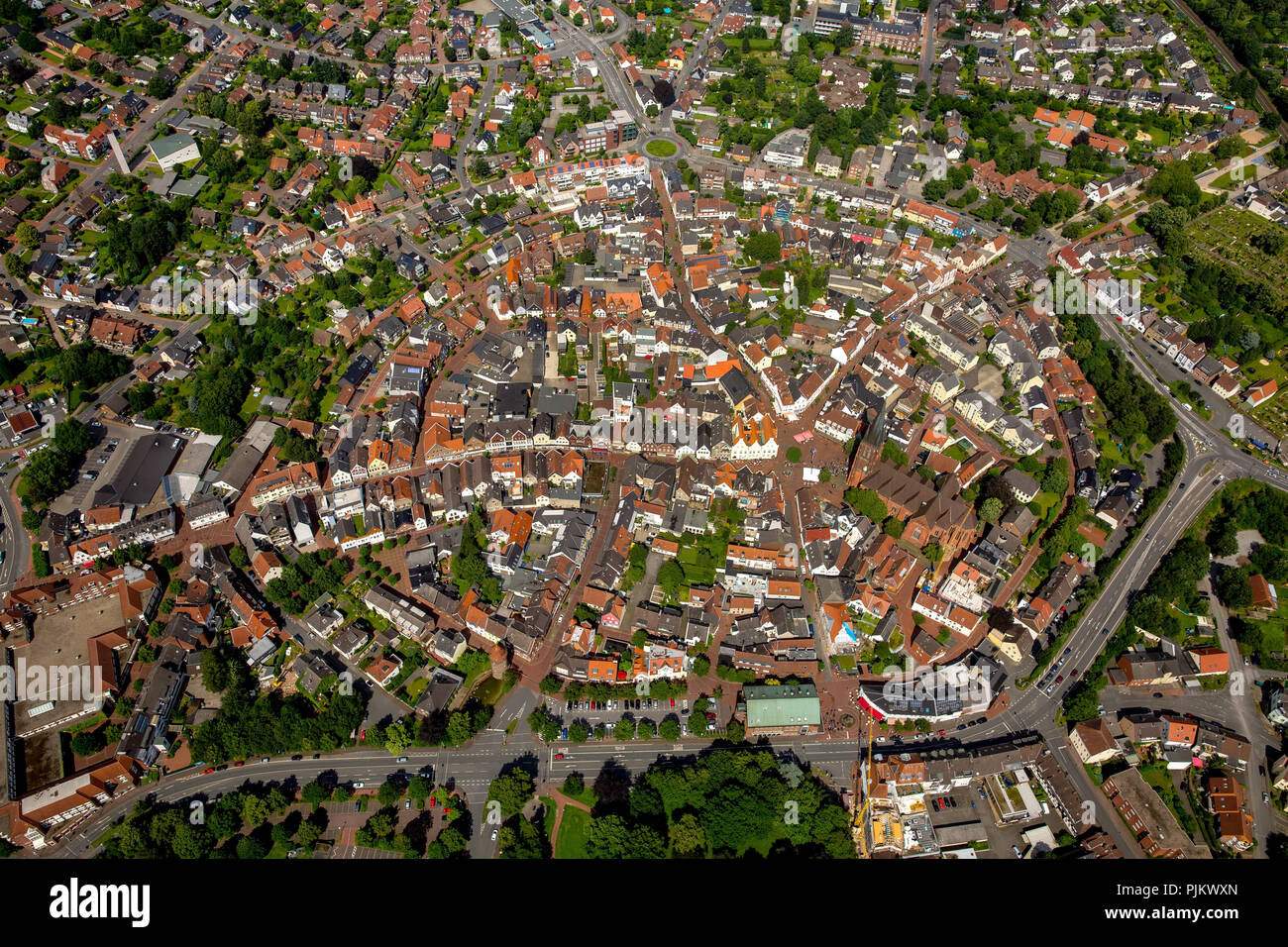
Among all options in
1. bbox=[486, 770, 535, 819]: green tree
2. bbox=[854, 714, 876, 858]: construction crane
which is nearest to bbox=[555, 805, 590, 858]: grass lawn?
bbox=[486, 770, 535, 819]: green tree

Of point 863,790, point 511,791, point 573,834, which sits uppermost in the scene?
point 863,790

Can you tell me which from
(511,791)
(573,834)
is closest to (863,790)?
(573,834)

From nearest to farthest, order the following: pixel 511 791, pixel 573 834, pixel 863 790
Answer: pixel 573 834 < pixel 511 791 < pixel 863 790

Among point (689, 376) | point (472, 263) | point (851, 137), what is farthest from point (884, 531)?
point (851, 137)

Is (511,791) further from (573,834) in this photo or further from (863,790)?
(863,790)

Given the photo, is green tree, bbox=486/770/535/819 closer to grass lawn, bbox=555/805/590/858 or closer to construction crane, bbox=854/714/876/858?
grass lawn, bbox=555/805/590/858
